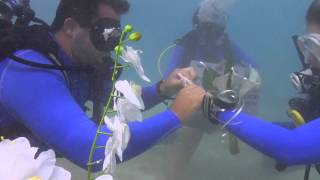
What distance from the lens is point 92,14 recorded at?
9.12 feet

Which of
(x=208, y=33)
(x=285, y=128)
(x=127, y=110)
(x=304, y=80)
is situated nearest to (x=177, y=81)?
(x=285, y=128)

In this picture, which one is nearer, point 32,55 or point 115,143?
point 115,143

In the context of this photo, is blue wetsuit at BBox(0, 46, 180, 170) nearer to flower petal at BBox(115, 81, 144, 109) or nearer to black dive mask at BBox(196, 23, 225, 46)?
flower petal at BBox(115, 81, 144, 109)

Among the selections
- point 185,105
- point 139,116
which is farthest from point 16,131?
point 139,116

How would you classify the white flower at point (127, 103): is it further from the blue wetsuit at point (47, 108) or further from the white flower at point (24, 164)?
the blue wetsuit at point (47, 108)

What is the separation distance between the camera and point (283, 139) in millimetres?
2807

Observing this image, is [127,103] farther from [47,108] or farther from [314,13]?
[314,13]

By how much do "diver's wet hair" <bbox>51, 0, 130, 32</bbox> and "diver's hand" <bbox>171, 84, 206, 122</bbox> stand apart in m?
0.81

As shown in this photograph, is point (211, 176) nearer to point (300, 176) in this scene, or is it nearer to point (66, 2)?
point (300, 176)

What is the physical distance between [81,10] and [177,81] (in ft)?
3.92

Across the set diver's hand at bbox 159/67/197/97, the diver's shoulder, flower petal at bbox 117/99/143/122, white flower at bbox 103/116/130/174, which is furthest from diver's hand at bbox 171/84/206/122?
white flower at bbox 103/116/130/174

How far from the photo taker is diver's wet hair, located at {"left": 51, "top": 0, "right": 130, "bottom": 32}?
109 inches

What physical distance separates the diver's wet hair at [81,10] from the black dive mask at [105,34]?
0.33 feet

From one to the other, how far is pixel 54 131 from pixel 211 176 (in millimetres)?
3877
